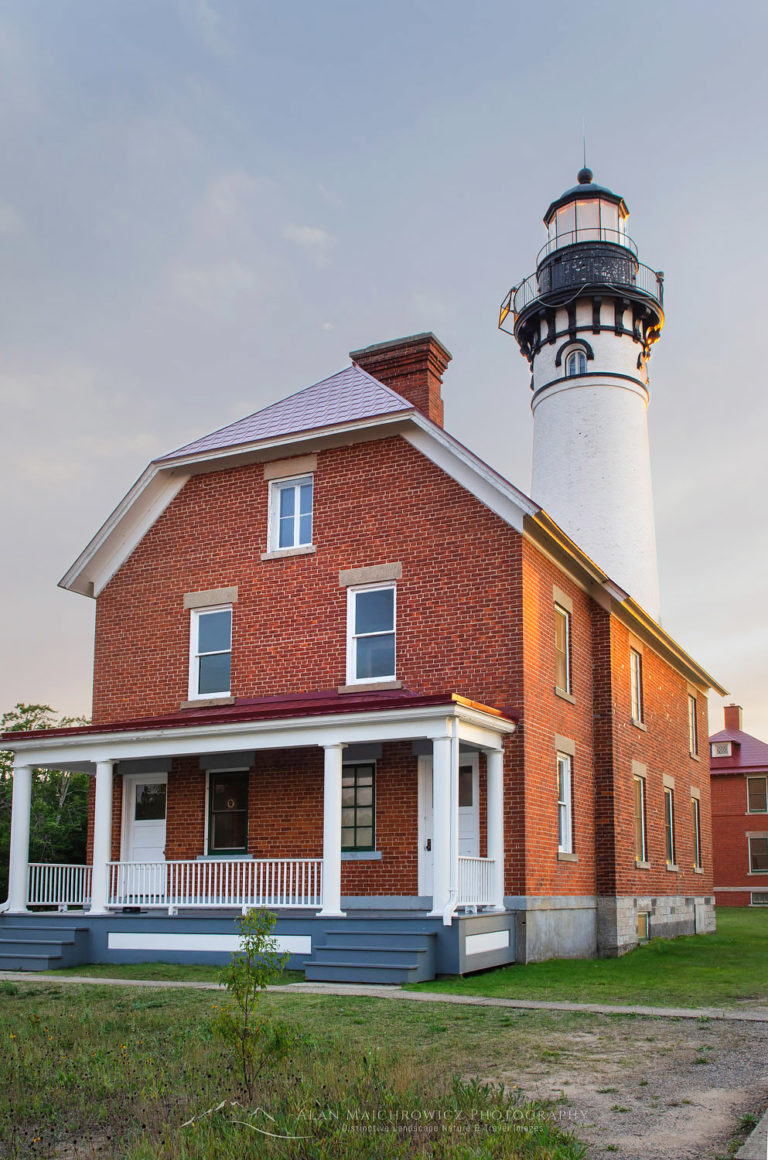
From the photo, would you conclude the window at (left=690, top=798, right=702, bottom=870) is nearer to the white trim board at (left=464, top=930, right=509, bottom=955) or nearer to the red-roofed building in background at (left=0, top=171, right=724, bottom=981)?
the red-roofed building in background at (left=0, top=171, right=724, bottom=981)

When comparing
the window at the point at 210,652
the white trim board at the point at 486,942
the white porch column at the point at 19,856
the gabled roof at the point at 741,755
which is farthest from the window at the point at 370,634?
the gabled roof at the point at 741,755

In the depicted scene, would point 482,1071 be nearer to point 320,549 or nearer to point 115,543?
point 320,549

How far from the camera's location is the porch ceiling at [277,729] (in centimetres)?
1488

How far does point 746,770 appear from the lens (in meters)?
45.8

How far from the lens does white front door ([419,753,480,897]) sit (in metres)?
16.5

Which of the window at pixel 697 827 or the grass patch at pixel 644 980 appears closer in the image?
the grass patch at pixel 644 980

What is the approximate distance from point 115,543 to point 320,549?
13.9ft

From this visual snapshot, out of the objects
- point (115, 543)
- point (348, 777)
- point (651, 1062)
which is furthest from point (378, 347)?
point (651, 1062)

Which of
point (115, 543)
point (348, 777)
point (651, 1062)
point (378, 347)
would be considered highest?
point (378, 347)

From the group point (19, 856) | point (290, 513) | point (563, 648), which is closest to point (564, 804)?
point (563, 648)

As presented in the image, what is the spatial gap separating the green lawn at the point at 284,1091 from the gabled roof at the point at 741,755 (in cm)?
3775

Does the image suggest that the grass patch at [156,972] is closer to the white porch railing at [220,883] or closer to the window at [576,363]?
the white porch railing at [220,883]

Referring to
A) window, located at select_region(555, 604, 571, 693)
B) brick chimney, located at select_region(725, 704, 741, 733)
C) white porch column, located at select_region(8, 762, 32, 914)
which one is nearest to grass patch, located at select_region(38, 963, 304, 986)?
white porch column, located at select_region(8, 762, 32, 914)

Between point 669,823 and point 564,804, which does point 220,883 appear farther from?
point 669,823
